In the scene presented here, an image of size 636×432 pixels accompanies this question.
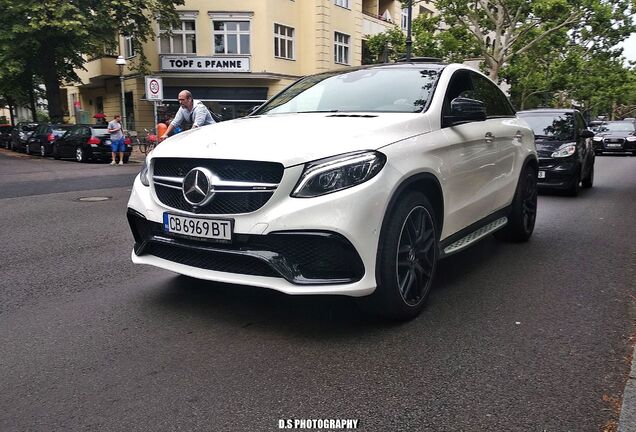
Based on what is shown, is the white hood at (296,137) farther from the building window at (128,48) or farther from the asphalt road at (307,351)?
the building window at (128,48)

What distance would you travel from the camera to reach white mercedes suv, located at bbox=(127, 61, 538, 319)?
3.20 meters

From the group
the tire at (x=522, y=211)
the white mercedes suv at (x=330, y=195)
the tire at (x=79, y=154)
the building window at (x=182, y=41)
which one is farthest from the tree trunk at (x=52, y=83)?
the white mercedes suv at (x=330, y=195)

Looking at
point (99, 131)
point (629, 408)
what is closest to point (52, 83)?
point (99, 131)

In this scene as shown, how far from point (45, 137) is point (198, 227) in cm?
2261

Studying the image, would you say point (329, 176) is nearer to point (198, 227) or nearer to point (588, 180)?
point (198, 227)

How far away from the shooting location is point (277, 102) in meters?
5.09

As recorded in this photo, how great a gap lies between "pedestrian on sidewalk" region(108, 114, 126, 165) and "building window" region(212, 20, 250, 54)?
12.1 meters

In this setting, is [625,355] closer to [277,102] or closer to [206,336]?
[206,336]

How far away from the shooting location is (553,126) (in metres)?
10.6

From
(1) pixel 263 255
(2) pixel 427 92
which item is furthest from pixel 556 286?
(1) pixel 263 255

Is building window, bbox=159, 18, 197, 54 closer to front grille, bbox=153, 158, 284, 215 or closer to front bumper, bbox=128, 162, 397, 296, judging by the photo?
front grille, bbox=153, 158, 284, 215

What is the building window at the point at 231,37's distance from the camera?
2928cm

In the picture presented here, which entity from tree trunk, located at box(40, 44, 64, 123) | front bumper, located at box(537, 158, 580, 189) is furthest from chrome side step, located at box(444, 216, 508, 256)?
tree trunk, located at box(40, 44, 64, 123)

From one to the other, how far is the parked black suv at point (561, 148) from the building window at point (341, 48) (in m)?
22.6
